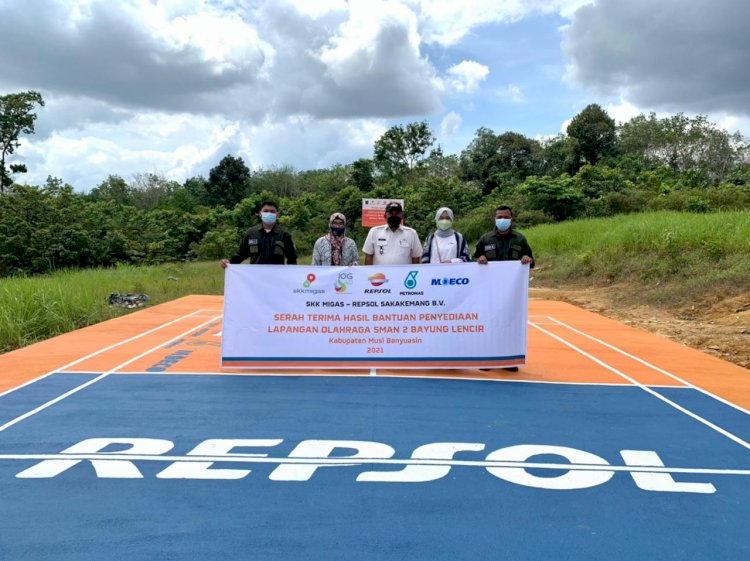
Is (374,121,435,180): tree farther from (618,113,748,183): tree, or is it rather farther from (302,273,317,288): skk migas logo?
(302,273,317,288): skk migas logo

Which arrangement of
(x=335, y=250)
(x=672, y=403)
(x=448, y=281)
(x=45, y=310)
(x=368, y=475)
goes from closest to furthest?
(x=368, y=475)
(x=672, y=403)
(x=448, y=281)
(x=335, y=250)
(x=45, y=310)

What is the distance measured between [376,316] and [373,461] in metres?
2.39

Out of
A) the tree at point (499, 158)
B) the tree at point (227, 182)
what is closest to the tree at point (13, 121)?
→ the tree at point (227, 182)

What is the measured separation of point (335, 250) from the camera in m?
6.00

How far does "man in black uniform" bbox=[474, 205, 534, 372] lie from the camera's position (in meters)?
5.76

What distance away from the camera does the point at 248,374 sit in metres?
5.45

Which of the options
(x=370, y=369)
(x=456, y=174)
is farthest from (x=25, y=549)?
(x=456, y=174)

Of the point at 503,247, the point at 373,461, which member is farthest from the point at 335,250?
the point at 373,461

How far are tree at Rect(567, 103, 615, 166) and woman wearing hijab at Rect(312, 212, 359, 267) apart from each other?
33.4m

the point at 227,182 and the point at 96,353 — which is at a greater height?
the point at 227,182

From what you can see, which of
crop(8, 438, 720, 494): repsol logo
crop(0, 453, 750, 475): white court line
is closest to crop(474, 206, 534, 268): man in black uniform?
crop(8, 438, 720, 494): repsol logo

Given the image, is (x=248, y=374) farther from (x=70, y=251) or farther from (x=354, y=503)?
(x=70, y=251)

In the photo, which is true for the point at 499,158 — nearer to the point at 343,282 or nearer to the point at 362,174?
the point at 362,174

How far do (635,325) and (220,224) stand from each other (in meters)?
27.8
